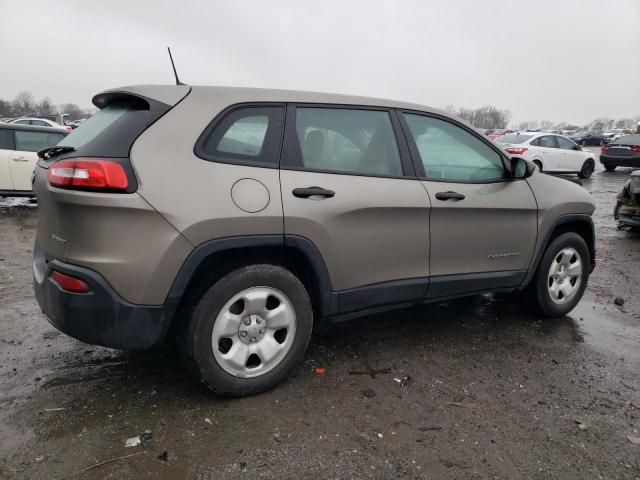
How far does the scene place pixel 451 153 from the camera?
346 centimetres

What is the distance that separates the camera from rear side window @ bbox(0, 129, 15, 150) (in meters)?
8.83

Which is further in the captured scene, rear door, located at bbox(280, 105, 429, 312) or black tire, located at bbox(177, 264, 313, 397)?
rear door, located at bbox(280, 105, 429, 312)

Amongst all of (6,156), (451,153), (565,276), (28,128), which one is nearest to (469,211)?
(451,153)

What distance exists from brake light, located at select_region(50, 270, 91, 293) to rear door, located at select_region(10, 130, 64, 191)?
298 inches

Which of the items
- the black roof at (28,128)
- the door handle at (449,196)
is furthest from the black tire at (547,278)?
the black roof at (28,128)

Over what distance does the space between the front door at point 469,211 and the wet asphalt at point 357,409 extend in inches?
21.3

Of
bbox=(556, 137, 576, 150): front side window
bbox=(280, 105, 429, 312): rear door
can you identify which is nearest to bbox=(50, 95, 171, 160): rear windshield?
bbox=(280, 105, 429, 312): rear door

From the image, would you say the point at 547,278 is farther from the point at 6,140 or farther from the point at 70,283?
the point at 6,140

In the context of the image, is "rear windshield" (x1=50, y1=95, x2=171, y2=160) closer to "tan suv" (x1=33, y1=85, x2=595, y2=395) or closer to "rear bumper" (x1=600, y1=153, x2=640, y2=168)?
"tan suv" (x1=33, y1=85, x2=595, y2=395)

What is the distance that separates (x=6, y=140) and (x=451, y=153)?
8.84m

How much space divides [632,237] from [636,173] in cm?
105

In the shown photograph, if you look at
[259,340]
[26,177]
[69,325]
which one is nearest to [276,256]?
[259,340]

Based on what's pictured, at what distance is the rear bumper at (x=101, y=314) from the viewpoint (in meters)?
2.32

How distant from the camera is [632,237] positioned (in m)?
7.78
